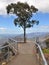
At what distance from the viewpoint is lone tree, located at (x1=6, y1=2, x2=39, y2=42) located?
37.1 meters

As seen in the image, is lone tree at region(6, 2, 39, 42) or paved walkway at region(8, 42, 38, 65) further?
lone tree at region(6, 2, 39, 42)

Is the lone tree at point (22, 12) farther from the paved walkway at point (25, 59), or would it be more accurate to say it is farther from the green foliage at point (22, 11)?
the paved walkway at point (25, 59)

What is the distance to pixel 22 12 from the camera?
122 feet

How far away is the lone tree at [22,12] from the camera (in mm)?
37094

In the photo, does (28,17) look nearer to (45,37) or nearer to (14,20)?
(14,20)

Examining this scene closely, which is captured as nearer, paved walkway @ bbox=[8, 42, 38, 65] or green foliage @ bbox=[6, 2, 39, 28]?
paved walkway @ bbox=[8, 42, 38, 65]

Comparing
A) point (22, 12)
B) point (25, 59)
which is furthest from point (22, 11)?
point (25, 59)

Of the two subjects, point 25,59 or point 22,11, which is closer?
point 25,59

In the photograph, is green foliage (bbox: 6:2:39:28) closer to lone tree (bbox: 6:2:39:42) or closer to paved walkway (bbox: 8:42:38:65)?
lone tree (bbox: 6:2:39:42)

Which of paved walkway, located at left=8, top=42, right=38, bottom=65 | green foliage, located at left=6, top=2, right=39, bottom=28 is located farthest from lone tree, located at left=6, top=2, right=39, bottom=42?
paved walkway, located at left=8, top=42, right=38, bottom=65

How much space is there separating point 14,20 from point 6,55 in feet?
63.1

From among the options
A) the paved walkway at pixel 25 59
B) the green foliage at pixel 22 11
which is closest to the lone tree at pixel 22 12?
the green foliage at pixel 22 11

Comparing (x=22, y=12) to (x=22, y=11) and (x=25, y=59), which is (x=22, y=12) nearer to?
(x=22, y=11)

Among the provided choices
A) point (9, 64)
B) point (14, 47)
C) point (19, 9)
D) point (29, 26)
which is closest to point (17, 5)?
point (19, 9)
